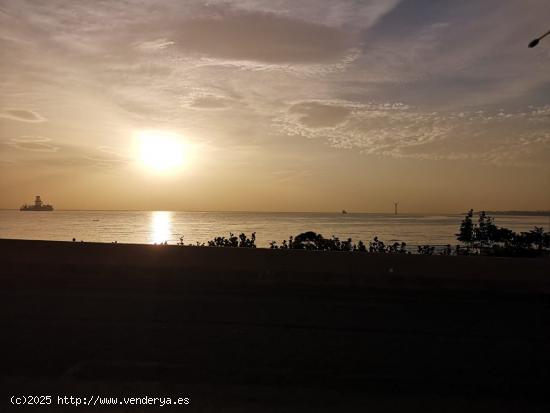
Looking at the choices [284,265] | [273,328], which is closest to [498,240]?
[284,265]

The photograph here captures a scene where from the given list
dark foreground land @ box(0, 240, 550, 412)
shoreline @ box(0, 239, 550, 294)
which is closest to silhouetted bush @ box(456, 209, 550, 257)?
shoreline @ box(0, 239, 550, 294)

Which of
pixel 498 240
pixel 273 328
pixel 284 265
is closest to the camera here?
pixel 273 328

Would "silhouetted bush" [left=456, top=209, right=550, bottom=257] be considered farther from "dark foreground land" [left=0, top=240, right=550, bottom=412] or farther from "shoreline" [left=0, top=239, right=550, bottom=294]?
"dark foreground land" [left=0, top=240, right=550, bottom=412]

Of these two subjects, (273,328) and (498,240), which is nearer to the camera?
(273,328)

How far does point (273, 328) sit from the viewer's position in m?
6.82

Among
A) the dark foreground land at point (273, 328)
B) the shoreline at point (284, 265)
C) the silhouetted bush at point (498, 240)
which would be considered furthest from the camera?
Result: the silhouetted bush at point (498, 240)

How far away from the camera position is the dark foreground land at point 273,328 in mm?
4770

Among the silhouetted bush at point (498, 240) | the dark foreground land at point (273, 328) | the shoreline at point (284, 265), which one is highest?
the silhouetted bush at point (498, 240)

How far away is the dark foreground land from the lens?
4.77 metres

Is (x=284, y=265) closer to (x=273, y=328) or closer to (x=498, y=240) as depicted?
(x=273, y=328)

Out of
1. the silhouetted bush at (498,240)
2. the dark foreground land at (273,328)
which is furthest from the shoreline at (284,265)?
the silhouetted bush at (498,240)

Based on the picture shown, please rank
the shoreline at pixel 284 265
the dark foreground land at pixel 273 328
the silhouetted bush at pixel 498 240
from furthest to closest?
the silhouetted bush at pixel 498 240, the shoreline at pixel 284 265, the dark foreground land at pixel 273 328

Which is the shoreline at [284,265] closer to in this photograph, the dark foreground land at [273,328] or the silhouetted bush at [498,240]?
the dark foreground land at [273,328]

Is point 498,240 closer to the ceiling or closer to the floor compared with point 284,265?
closer to the ceiling
